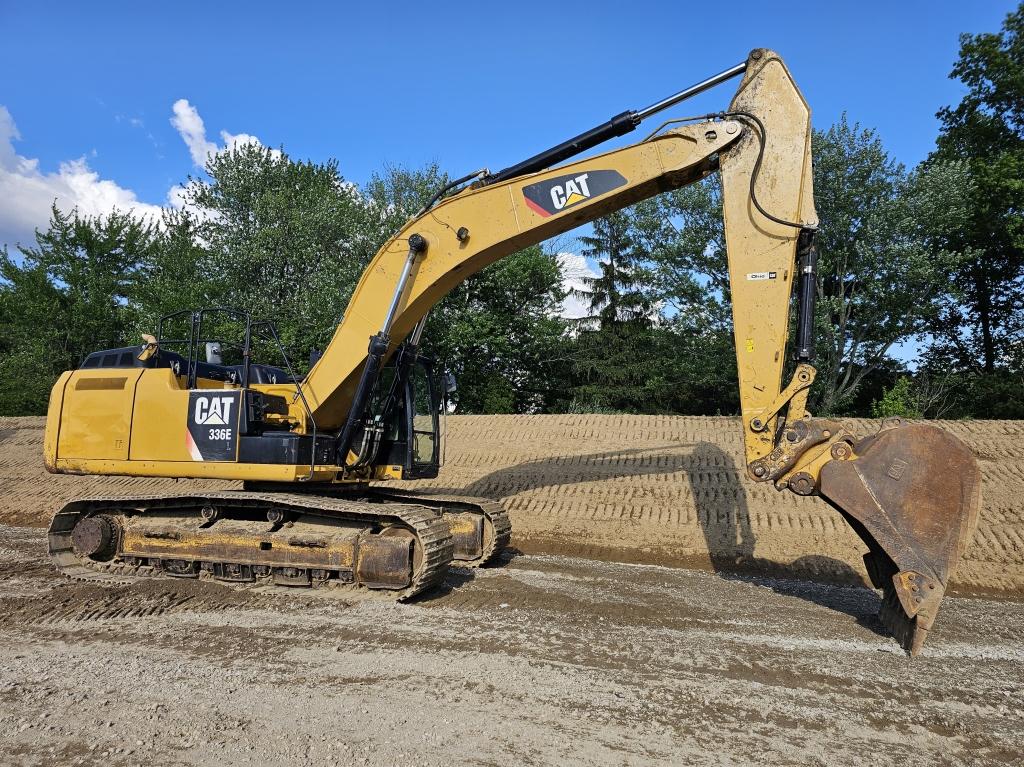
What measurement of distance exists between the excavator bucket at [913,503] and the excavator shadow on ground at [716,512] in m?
0.77

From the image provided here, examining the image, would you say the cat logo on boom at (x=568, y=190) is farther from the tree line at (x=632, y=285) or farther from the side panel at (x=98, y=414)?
the tree line at (x=632, y=285)

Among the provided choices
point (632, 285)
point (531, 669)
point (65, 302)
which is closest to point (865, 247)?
point (632, 285)

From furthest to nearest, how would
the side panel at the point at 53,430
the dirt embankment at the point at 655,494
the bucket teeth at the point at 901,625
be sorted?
1. the dirt embankment at the point at 655,494
2. the side panel at the point at 53,430
3. the bucket teeth at the point at 901,625

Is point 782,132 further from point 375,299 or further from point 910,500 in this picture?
point 375,299

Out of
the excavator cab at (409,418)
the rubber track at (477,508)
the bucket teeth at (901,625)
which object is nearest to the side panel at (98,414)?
the excavator cab at (409,418)

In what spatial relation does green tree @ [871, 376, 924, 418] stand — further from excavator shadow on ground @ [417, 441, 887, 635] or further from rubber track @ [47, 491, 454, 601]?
rubber track @ [47, 491, 454, 601]

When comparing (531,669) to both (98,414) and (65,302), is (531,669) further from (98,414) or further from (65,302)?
(65,302)

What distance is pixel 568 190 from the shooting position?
6.46 m

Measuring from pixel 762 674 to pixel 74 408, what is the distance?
7.15 meters

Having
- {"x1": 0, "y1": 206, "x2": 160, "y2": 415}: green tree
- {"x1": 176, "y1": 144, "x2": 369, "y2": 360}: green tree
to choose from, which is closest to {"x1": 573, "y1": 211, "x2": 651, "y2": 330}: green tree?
{"x1": 176, "y1": 144, "x2": 369, "y2": 360}: green tree

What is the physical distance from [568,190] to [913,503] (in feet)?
12.4

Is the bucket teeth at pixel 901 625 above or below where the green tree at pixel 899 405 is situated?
below

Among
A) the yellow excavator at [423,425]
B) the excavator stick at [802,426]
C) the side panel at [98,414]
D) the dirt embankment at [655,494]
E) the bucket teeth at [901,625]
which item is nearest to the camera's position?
the bucket teeth at [901,625]

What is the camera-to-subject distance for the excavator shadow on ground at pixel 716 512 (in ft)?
23.6
